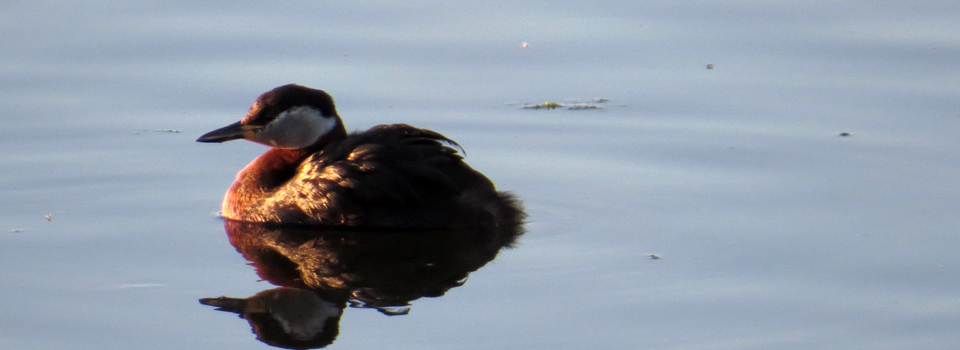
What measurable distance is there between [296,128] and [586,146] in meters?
2.00

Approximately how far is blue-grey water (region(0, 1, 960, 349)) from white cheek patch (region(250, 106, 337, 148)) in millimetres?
534

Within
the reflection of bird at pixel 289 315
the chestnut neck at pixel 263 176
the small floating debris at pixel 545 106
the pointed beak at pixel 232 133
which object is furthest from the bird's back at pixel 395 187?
the small floating debris at pixel 545 106

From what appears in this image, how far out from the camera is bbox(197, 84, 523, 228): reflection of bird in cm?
746

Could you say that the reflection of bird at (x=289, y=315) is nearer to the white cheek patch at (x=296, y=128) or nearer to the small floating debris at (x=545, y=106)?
the white cheek patch at (x=296, y=128)

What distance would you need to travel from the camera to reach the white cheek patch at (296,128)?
7.91 m

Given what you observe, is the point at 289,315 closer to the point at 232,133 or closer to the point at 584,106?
the point at 232,133

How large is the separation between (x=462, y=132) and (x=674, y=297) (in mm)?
3331

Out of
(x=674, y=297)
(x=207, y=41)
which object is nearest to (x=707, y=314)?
(x=674, y=297)

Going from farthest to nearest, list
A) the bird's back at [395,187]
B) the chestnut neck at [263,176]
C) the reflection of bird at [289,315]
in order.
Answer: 1. the chestnut neck at [263,176]
2. the bird's back at [395,187]
3. the reflection of bird at [289,315]

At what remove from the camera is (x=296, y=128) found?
7.95 m

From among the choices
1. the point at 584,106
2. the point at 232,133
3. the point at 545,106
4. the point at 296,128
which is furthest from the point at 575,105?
the point at 232,133

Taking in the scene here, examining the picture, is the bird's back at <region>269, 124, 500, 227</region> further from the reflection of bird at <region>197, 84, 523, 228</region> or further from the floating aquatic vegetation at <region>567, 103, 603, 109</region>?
the floating aquatic vegetation at <region>567, 103, 603, 109</region>

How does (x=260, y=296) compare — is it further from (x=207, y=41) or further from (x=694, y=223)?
(x=207, y=41)

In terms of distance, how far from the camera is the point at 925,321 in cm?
584
